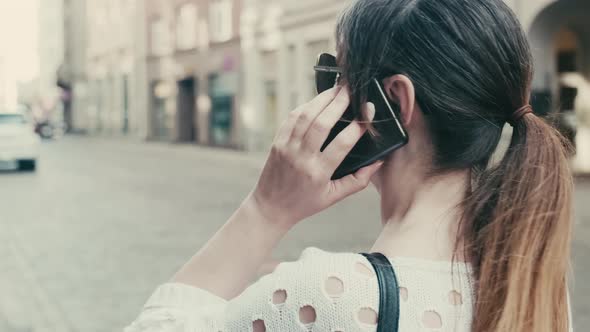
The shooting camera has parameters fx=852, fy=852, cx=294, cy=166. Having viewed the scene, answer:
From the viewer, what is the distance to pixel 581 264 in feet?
24.9

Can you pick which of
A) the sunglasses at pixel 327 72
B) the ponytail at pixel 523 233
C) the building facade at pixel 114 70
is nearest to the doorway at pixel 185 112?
the building facade at pixel 114 70

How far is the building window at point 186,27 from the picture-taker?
1469 inches

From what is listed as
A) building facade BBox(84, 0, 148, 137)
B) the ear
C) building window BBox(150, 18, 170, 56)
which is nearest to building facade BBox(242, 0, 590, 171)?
building window BBox(150, 18, 170, 56)

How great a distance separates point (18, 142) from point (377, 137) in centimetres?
2116

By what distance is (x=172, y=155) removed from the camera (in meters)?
28.7

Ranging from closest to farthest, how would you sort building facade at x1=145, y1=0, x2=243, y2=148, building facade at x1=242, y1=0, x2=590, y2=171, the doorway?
building facade at x1=242, y1=0, x2=590, y2=171, building facade at x1=145, y1=0, x2=243, y2=148, the doorway

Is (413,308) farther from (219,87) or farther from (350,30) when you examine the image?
(219,87)

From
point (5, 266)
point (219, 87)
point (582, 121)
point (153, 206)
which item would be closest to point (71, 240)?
point (5, 266)

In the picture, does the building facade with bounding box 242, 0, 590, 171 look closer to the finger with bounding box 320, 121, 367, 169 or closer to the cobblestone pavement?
the cobblestone pavement

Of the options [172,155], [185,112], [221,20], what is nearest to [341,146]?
[172,155]

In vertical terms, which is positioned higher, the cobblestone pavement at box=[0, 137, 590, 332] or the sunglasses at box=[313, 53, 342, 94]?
the sunglasses at box=[313, 53, 342, 94]

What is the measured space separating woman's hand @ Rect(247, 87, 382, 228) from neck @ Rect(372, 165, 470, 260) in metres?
0.10

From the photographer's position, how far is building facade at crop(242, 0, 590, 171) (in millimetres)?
17594

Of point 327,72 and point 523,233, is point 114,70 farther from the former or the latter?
point 523,233
